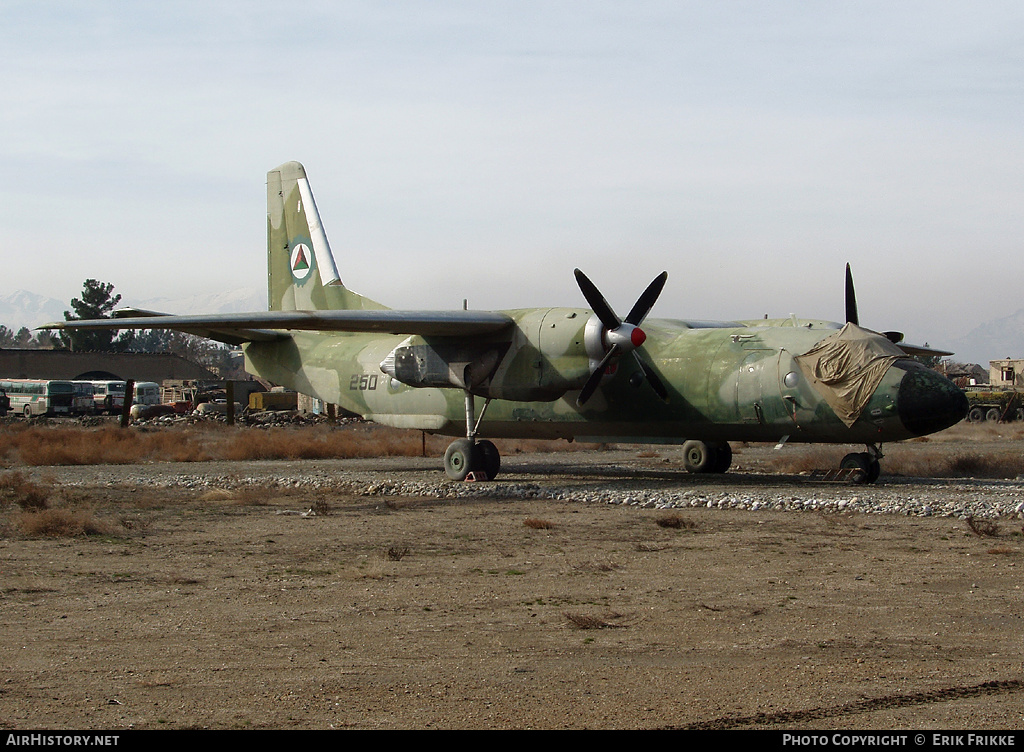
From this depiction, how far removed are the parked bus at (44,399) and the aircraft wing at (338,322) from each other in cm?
5112

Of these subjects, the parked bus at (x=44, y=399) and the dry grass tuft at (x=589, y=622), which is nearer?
the dry grass tuft at (x=589, y=622)

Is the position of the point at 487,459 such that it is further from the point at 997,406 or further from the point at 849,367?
the point at 997,406

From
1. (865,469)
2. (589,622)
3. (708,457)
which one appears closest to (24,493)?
(589,622)

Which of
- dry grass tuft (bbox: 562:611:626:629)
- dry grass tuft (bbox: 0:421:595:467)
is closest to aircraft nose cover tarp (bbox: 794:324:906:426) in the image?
dry grass tuft (bbox: 562:611:626:629)

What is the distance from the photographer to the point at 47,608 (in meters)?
8.80

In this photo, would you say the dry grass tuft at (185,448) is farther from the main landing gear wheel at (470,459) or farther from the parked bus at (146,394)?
the parked bus at (146,394)

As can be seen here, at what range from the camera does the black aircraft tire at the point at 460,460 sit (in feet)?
73.7

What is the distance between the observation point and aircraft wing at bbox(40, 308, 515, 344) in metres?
20.5

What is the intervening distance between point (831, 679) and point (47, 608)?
6.60 meters

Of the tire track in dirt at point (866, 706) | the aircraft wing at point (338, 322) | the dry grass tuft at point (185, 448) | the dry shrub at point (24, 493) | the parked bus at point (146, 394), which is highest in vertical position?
the aircraft wing at point (338, 322)

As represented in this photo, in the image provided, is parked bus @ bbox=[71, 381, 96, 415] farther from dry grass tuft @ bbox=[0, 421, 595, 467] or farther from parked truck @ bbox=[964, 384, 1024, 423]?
parked truck @ bbox=[964, 384, 1024, 423]

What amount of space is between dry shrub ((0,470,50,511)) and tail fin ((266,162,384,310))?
9356mm

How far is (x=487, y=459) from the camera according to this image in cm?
2266

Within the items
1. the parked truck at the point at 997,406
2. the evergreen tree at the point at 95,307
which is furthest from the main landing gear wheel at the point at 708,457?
the evergreen tree at the point at 95,307
